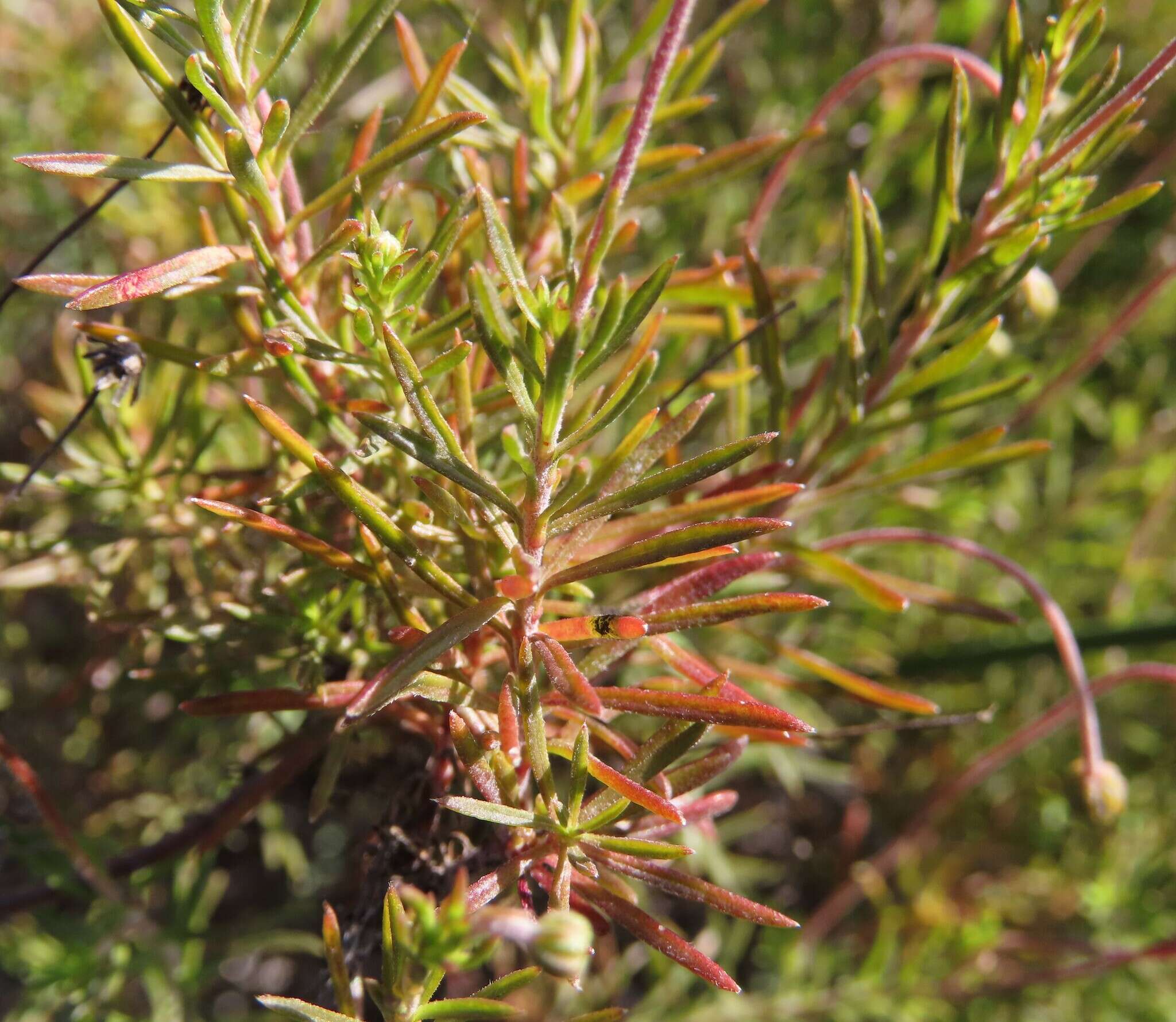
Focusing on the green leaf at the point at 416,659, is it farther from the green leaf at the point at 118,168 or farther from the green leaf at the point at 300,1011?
the green leaf at the point at 118,168

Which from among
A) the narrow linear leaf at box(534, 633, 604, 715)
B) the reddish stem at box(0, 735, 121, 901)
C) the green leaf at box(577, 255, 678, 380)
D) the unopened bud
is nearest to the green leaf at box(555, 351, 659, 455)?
the green leaf at box(577, 255, 678, 380)

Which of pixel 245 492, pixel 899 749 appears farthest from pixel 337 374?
pixel 899 749

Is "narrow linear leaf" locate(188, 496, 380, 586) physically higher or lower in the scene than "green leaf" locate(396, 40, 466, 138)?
lower

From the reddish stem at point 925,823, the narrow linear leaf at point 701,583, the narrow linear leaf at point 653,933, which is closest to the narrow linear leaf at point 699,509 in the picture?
the narrow linear leaf at point 701,583

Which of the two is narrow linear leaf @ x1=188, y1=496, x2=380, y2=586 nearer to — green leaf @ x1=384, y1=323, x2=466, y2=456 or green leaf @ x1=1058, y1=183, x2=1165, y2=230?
green leaf @ x1=384, y1=323, x2=466, y2=456

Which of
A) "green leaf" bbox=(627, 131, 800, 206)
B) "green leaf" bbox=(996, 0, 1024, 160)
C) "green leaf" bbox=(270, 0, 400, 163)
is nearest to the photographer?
"green leaf" bbox=(270, 0, 400, 163)

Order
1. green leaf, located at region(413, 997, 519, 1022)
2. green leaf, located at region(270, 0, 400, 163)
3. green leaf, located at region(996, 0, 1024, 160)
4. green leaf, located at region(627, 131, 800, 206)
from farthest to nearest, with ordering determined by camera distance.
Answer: green leaf, located at region(627, 131, 800, 206) → green leaf, located at region(996, 0, 1024, 160) → green leaf, located at region(270, 0, 400, 163) → green leaf, located at region(413, 997, 519, 1022)
